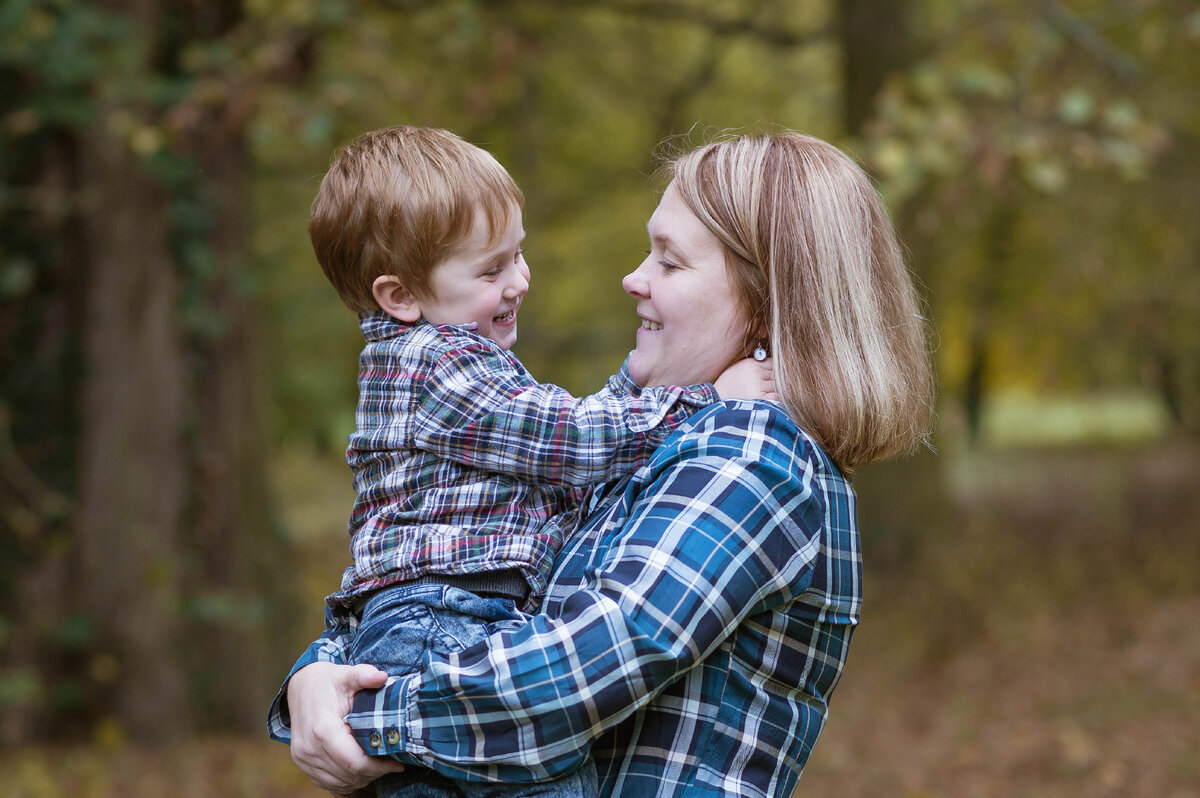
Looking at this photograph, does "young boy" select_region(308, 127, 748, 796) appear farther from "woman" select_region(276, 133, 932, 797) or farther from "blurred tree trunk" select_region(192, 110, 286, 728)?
"blurred tree trunk" select_region(192, 110, 286, 728)

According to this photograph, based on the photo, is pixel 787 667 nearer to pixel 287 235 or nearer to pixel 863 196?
pixel 863 196

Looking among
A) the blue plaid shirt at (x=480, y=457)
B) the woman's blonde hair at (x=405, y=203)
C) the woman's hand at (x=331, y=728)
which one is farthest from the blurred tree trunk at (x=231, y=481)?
the woman's hand at (x=331, y=728)

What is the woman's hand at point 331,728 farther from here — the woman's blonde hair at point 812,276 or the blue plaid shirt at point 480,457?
the woman's blonde hair at point 812,276

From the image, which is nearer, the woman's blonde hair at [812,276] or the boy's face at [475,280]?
the woman's blonde hair at [812,276]

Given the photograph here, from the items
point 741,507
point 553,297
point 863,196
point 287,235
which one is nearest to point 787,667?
point 741,507

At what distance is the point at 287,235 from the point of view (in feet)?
34.5

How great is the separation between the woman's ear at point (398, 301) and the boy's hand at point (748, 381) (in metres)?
0.53

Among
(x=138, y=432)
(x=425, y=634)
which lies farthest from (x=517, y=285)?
(x=138, y=432)

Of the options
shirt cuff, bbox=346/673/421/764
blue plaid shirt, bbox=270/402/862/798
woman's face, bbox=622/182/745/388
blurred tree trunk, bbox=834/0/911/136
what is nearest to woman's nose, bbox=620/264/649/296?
woman's face, bbox=622/182/745/388

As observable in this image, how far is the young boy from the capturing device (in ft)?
6.38

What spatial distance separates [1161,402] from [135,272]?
586 inches

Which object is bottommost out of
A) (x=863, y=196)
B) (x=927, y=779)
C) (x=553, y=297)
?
(x=927, y=779)

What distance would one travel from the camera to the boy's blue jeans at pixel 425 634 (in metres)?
1.84

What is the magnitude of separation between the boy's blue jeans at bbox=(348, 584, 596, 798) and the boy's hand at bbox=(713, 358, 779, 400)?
49 centimetres
